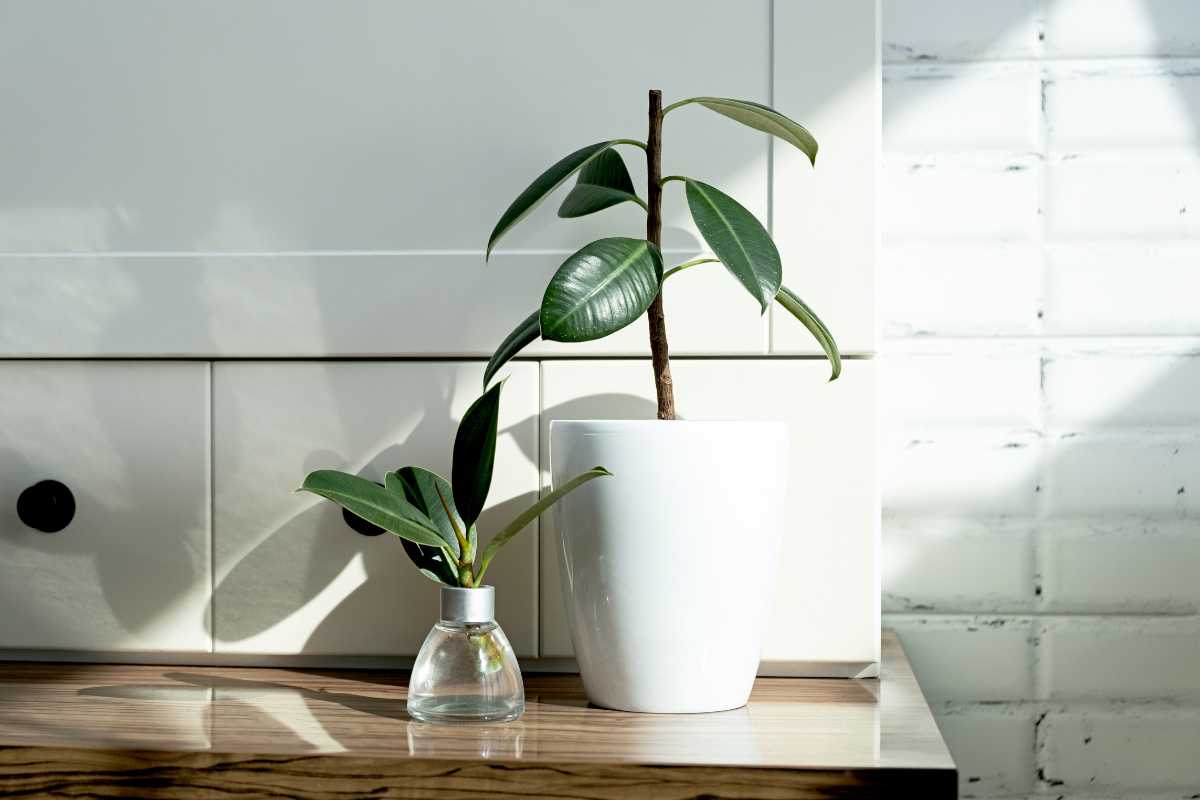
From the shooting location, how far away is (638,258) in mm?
725

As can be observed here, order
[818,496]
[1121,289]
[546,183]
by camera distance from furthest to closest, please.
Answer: [1121,289] < [818,496] < [546,183]

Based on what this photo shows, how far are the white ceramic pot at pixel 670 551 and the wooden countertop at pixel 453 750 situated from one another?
31 mm

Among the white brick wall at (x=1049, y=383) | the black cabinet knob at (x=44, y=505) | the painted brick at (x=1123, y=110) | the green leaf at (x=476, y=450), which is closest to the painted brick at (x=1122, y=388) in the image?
the white brick wall at (x=1049, y=383)

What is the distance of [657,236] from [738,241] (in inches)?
3.2

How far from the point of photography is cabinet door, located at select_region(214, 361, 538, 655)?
95cm

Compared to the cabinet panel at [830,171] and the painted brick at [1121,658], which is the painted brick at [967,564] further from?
the cabinet panel at [830,171]

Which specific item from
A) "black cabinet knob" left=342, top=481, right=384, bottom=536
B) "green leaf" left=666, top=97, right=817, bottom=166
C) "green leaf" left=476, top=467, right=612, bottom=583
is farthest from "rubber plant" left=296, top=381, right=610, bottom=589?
"green leaf" left=666, top=97, right=817, bottom=166

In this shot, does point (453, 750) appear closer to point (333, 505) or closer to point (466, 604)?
point (466, 604)

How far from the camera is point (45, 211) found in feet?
3.26


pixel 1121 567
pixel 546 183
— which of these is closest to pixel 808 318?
pixel 546 183

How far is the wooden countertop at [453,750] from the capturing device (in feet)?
2.04

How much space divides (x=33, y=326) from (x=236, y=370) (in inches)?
7.5

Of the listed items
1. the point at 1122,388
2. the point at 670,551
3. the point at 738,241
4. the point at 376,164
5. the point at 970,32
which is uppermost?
the point at 970,32

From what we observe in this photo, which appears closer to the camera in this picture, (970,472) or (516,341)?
(516,341)
